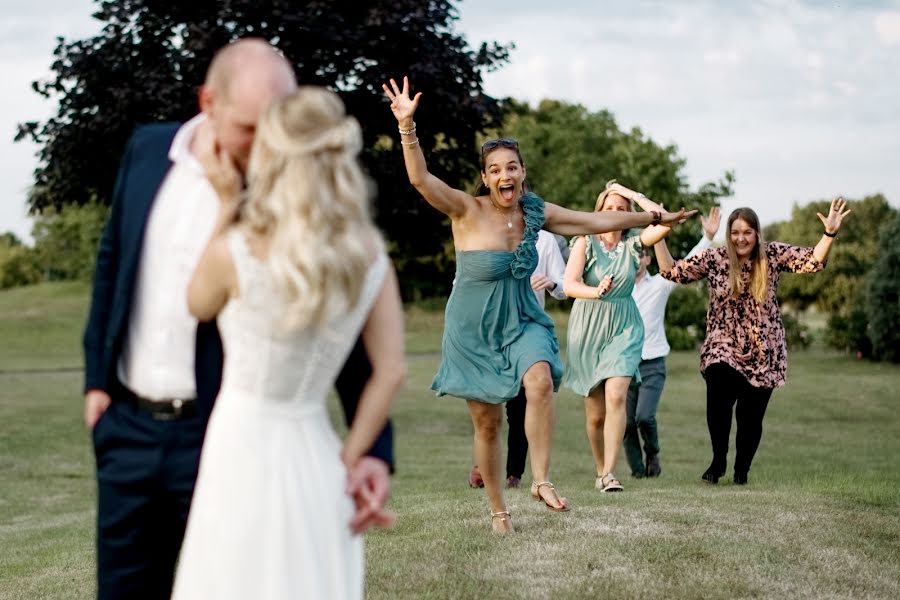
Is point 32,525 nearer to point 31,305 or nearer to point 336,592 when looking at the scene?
point 336,592

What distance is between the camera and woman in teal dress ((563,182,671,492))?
38.7ft

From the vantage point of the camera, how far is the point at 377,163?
21.9 meters

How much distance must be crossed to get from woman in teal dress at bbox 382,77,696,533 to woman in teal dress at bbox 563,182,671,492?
276cm

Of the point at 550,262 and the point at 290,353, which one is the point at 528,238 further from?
the point at 290,353

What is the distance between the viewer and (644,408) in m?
13.6

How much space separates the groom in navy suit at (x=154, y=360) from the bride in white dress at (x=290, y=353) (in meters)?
0.17

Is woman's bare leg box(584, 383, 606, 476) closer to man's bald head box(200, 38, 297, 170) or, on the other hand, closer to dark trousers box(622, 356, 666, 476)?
dark trousers box(622, 356, 666, 476)

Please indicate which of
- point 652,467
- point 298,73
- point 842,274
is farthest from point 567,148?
point 652,467

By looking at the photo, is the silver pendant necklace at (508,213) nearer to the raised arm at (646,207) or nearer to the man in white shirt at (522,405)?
the raised arm at (646,207)

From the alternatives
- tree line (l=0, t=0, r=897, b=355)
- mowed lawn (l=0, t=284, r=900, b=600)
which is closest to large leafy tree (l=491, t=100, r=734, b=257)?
tree line (l=0, t=0, r=897, b=355)

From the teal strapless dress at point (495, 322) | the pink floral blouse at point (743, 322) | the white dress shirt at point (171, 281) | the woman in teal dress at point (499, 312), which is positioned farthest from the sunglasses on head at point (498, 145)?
the white dress shirt at point (171, 281)

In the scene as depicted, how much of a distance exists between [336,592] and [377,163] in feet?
60.7

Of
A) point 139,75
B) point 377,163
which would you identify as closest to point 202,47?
point 139,75

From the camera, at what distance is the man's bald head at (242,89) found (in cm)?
372
